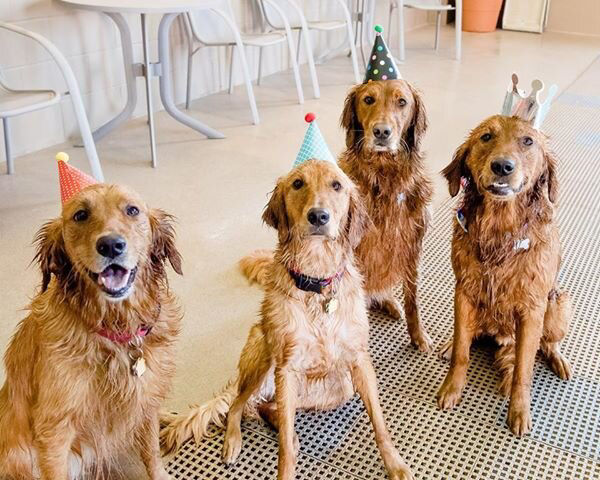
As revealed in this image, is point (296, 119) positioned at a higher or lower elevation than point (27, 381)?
lower

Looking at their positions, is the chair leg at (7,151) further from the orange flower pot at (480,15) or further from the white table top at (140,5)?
the orange flower pot at (480,15)

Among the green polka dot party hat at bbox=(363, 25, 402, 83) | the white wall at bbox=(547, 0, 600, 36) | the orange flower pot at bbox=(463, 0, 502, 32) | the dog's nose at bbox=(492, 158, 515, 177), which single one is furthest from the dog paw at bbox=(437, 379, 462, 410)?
the white wall at bbox=(547, 0, 600, 36)

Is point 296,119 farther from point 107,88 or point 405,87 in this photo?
point 405,87

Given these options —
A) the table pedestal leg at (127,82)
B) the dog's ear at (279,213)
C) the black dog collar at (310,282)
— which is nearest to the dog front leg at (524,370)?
the black dog collar at (310,282)

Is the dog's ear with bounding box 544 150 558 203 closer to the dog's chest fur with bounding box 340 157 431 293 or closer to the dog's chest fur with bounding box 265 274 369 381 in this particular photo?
the dog's chest fur with bounding box 340 157 431 293

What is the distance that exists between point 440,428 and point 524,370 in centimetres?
32

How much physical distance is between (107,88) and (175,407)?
3.05 m

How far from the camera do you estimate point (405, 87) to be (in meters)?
2.45

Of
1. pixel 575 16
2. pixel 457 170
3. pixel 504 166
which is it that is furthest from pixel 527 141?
pixel 575 16

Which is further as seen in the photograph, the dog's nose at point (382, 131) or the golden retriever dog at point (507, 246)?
the dog's nose at point (382, 131)

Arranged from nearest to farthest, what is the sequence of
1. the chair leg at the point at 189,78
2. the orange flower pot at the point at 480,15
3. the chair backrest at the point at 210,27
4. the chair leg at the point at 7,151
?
the chair leg at the point at 7,151 < the chair backrest at the point at 210,27 < the chair leg at the point at 189,78 < the orange flower pot at the point at 480,15

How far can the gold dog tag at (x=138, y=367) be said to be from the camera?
5.35ft

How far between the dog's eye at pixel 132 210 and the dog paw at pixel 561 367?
153cm

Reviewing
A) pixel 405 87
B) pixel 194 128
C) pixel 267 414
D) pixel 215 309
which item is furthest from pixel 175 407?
pixel 194 128
